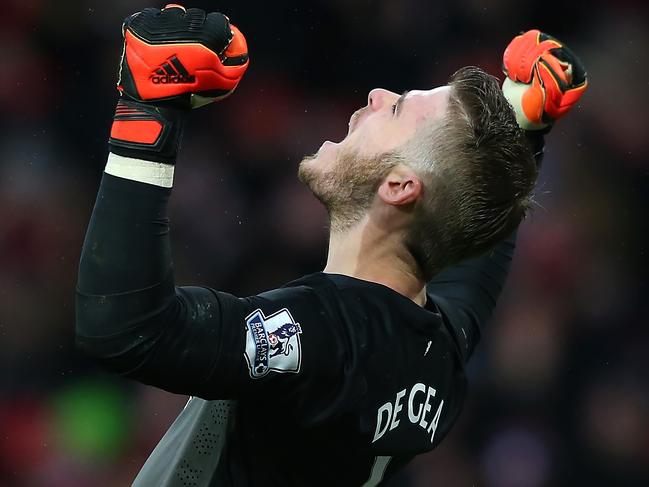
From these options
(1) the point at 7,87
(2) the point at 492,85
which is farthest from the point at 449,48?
(2) the point at 492,85

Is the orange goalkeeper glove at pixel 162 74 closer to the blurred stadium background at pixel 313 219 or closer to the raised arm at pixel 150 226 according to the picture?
the raised arm at pixel 150 226

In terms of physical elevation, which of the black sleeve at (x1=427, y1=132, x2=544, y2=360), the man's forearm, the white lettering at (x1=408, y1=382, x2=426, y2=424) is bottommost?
the black sleeve at (x1=427, y1=132, x2=544, y2=360)

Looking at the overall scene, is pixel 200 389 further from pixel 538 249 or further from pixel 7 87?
pixel 538 249

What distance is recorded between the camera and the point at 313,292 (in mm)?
1853

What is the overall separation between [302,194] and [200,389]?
3104 millimetres

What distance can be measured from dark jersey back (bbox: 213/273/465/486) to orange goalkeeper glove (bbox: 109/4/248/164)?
13.7 inches

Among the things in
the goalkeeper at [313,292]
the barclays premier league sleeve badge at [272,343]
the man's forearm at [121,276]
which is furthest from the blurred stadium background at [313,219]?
the man's forearm at [121,276]

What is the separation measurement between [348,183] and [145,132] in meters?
0.60

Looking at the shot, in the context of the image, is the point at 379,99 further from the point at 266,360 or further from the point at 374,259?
the point at 266,360

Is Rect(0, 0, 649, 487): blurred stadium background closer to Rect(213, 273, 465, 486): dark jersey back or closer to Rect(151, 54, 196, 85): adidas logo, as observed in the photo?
Rect(213, 273, 465, 486): dark jersey back

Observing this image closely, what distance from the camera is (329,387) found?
1800mm

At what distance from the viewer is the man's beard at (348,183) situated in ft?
6.77

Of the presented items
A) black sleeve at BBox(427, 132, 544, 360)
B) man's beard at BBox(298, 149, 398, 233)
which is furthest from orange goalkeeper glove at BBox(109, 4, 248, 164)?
black sleeve at BBox(427, 132, 544, 360)

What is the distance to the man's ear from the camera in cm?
204
